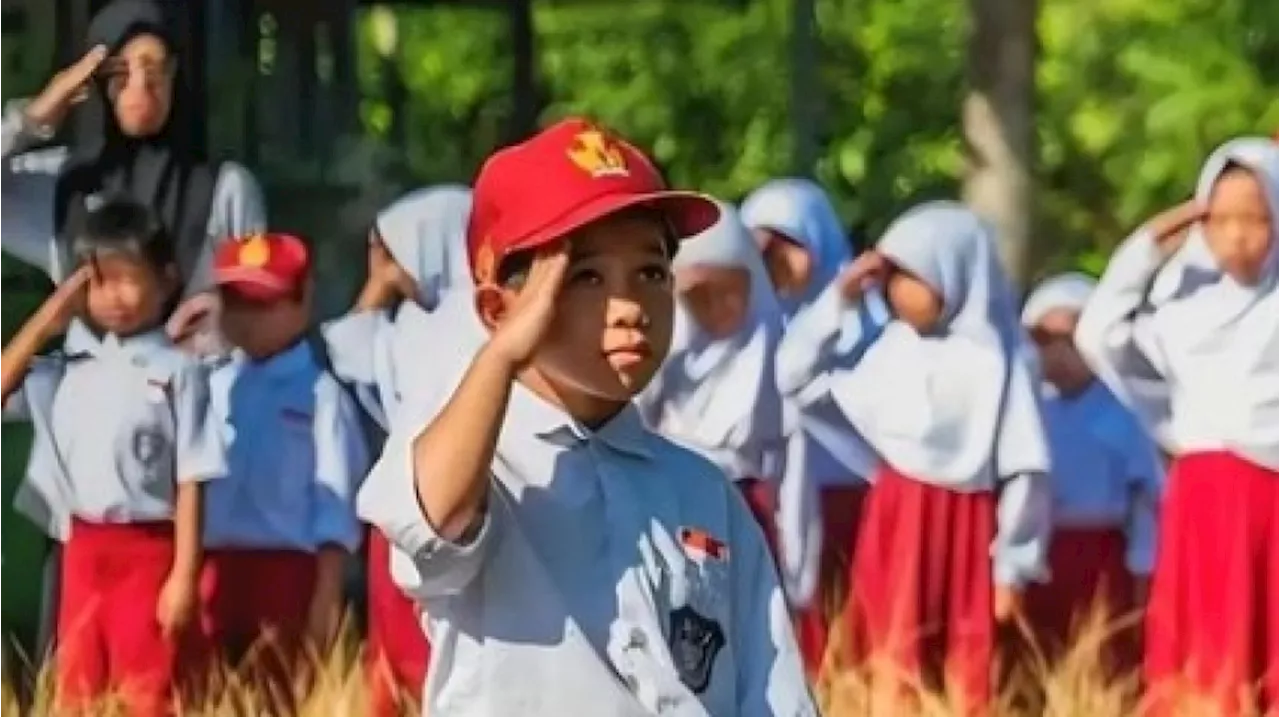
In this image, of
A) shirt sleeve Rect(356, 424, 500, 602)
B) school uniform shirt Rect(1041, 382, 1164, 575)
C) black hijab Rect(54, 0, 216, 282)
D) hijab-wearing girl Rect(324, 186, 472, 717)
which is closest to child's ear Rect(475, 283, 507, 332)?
shirt sleeve Rect(356, 424, 500, 602)

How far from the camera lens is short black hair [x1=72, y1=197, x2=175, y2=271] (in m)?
5.17

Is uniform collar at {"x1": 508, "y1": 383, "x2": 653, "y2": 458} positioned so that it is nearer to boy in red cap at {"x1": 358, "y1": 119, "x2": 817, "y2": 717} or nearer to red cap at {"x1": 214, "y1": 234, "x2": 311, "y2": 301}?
boy in red cap at {"x1": 358, "y1": 119, "x2": 817, "y2": 717}

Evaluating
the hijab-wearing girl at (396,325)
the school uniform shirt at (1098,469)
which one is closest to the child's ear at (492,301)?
the hijab-wearing girl at (396,325)

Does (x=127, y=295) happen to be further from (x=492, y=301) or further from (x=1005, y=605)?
(x=492, y=301)

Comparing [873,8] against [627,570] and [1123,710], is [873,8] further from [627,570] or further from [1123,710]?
[627,570]

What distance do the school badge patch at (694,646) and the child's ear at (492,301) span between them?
26 cm

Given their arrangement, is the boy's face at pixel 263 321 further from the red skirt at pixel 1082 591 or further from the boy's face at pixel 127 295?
the red skirt at pixel 1082 591

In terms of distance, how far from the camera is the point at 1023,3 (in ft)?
17.9

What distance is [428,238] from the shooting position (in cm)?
524

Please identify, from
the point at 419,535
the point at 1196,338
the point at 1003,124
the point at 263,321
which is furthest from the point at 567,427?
the point at 1003,124

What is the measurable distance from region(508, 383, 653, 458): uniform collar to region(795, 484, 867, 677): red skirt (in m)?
2.92

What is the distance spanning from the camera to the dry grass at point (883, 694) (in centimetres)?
513

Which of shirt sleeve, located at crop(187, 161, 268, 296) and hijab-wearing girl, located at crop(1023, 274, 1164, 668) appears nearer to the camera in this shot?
shirt sleeve, located at crop(187, 161, 268, 296)

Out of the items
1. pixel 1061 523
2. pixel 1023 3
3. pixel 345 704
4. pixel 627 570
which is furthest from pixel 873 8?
pixel 627 570
